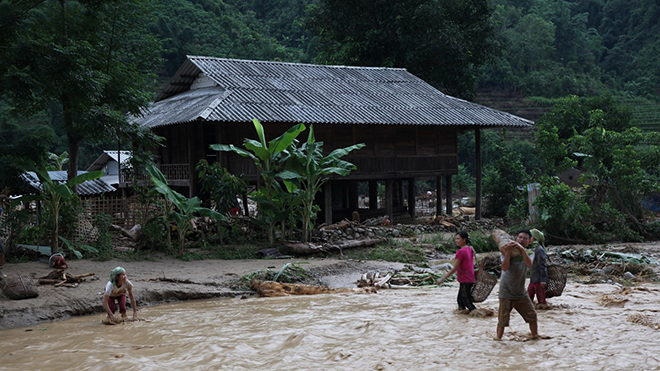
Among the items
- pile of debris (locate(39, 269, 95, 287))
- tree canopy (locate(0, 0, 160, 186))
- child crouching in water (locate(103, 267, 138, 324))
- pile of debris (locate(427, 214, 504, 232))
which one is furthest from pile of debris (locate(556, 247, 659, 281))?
tree canopy (locate(0, 0, 160, 186))

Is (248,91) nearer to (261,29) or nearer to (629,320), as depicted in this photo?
(629,320)

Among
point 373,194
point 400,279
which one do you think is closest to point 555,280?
point 400,279

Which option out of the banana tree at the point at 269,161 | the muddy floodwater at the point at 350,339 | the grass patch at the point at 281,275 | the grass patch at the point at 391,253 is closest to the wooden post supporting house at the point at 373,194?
the grass patch at the point at 391,253

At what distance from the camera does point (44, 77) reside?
11164mm

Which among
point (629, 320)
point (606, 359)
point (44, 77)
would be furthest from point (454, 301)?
point (44, 77)

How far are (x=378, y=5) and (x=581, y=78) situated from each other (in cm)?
2426

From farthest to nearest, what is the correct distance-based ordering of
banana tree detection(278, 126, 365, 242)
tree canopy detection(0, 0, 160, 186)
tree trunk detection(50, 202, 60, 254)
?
banana tree detection(278, 126, 365, 242) → tree trunk detection(50, 202, 60, 254) → tree canopy detection(0, 0, 160, 186)

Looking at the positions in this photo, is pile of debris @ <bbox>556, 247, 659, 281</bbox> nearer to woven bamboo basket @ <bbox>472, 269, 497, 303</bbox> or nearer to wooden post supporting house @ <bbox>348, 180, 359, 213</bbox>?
woven bamboo basket @ <bbox>472, 269, 497, 303</bbox>

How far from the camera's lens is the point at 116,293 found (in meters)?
8.42

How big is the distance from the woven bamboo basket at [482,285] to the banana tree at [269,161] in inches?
279

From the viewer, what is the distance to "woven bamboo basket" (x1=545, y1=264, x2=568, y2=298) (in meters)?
8.52

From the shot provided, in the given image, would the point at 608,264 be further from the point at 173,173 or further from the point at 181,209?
the point at 173,173

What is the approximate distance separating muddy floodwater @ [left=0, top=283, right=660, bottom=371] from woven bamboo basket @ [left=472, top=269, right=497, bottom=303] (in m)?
0.30

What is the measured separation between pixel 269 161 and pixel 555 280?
26.1ft
